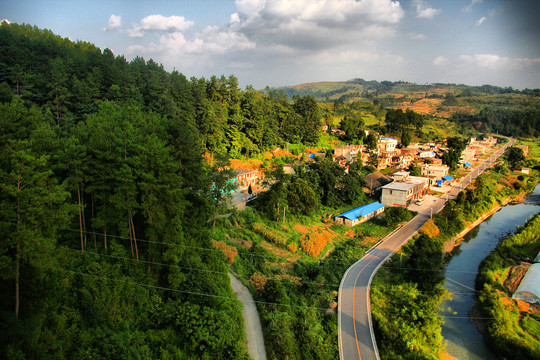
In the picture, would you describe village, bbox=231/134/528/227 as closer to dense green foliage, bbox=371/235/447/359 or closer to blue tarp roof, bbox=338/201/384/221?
blue tarp roof, bbox=338/201/384/221

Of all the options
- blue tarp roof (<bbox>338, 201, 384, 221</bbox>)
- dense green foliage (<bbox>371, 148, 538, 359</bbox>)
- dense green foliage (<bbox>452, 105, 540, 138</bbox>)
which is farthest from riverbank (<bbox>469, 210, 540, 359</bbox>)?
dense green foliage (<bbox>452, 105, 540, 138</bbox>)

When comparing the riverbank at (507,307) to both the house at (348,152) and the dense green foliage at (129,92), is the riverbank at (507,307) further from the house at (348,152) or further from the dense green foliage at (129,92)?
the house at (348,152)

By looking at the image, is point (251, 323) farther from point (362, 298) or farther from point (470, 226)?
point (470, 226)

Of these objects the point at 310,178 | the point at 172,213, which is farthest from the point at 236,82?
the point at 172,213

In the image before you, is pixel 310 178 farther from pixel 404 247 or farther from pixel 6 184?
pixel 6 184

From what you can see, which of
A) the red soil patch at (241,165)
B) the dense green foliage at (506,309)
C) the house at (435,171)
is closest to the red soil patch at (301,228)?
the red soil patch at (241,165)
